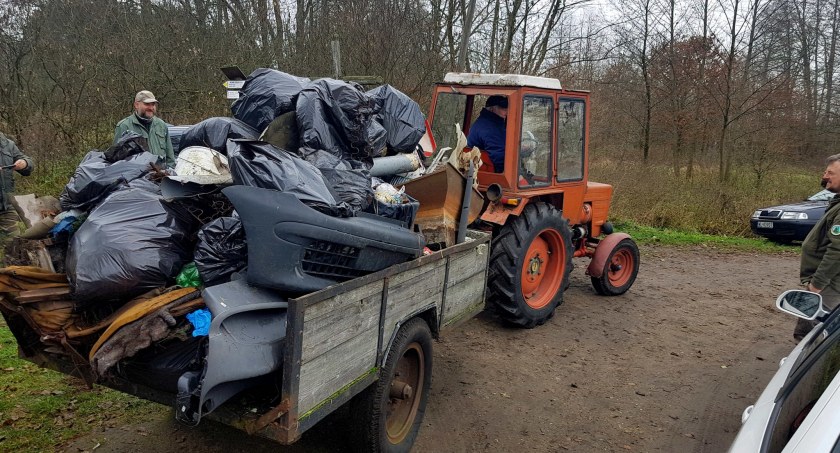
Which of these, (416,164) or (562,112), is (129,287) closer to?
(416,164)

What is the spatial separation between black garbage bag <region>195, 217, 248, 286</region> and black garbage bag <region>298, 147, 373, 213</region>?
528mm

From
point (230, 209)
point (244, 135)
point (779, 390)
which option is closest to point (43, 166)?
point (244, 135)

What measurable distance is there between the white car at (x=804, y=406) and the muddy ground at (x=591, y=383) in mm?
1498

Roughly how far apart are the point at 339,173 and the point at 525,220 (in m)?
2.34

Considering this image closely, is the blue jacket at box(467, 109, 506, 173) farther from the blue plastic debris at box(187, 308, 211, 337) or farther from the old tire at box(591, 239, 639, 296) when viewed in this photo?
the blue plastic debris at box(187, 308, 211, 337)

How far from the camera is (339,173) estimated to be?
314 cm

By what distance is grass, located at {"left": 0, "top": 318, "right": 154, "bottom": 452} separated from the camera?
3.16m

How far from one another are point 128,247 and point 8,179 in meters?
4.07

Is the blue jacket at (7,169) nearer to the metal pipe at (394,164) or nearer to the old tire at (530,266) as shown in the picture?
the metal pipe at (394,164)

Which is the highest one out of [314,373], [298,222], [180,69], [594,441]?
[180,69]

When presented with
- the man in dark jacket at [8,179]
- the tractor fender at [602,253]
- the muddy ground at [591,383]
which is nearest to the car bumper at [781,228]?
the muddy ground at [591,383]

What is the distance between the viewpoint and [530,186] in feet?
17.1

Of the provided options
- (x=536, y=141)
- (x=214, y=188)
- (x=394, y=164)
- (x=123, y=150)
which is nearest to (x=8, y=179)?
(x=123, y=150)

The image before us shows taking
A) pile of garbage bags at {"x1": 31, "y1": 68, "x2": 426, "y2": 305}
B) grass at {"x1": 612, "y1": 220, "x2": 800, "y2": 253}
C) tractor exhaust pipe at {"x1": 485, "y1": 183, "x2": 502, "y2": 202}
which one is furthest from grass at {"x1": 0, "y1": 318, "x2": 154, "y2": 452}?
grass at {"x1": 612, "y1": 220, "x2": 800, "y2": 253}
